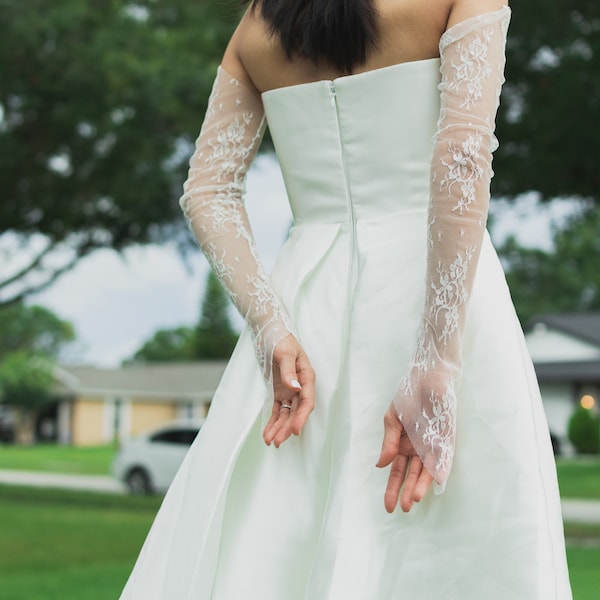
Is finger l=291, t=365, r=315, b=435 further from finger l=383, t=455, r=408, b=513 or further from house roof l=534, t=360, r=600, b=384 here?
house roof l=534, t=360, r=600, b=384

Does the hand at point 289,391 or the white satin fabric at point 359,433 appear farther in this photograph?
the hand at point 289,391

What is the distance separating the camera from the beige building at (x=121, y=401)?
5647 cm

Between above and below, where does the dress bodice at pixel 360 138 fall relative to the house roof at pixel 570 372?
below

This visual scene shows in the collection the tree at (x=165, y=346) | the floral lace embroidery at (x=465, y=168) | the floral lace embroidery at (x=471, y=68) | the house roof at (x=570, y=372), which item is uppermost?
the tree at (x=165, y=346)

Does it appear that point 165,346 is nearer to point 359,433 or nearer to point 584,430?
point 584,430

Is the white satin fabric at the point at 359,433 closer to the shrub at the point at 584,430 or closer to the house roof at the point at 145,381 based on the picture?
the shrub at the point at 584,430

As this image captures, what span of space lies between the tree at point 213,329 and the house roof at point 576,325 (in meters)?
31.6

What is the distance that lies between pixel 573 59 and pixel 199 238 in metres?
8.48

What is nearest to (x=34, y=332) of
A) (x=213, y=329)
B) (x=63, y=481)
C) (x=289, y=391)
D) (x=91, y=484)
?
(x=213, y=329)

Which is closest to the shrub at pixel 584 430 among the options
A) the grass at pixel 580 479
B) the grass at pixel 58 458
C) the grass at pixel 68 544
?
the grass at pixel 580 479

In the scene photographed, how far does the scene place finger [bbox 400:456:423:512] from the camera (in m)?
1.78

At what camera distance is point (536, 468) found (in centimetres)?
178

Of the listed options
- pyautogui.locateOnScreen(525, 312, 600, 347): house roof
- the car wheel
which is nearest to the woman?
the car wheel

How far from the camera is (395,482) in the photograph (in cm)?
182
